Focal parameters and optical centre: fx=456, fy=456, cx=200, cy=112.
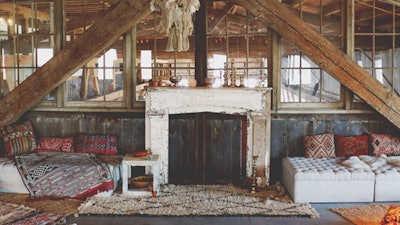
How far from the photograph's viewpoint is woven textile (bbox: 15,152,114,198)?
668cm

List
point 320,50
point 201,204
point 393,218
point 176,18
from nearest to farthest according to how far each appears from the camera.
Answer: point 393,218 < point 176,18 < point 201,204 < point 320,50

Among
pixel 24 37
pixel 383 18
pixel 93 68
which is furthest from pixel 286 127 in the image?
pixel 24 37

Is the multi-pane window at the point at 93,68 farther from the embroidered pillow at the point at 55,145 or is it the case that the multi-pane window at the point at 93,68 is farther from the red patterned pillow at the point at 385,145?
the red patterned pillow at the point at 385,145

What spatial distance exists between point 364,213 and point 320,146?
1630 millimetres

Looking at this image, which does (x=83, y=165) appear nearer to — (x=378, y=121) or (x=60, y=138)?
(x=60, y=138)

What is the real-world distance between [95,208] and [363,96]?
14.2 feet

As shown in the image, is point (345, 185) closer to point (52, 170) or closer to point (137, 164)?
point (137, 164)

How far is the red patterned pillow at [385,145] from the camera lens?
24.5 ft

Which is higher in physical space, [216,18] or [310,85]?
[216,18]

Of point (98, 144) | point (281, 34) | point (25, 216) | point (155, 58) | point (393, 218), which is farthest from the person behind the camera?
point (155, 58)

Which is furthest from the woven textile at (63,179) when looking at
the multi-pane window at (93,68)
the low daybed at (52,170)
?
the multi-pane window at (93,68)

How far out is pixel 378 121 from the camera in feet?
25.3

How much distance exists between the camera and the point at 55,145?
768 centimetres

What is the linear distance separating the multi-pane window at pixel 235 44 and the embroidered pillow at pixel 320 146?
4.07ft
